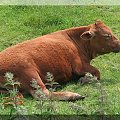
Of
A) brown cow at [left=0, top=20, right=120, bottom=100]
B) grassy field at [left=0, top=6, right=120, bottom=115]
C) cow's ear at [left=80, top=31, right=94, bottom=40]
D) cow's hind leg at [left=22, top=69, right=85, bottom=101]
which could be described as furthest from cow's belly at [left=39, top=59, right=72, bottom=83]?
cow's ear at [left=80, top=31, right=94, bottom=40]

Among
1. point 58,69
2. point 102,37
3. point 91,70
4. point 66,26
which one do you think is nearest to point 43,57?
point 58,69

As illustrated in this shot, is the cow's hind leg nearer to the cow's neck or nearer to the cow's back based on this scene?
the cow's back

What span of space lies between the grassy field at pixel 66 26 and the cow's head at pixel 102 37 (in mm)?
388

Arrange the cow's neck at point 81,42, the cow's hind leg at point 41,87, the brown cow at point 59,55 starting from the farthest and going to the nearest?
the cow's neck at point 81,42
the brown cow at point 59,55
the cow's hind leg at point 41,87

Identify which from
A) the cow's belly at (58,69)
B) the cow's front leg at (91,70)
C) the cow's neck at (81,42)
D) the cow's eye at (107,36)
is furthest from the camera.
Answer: the cow's neck at (81,42)

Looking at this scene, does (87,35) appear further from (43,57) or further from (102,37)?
(43,57)

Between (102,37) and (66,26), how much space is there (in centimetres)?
337

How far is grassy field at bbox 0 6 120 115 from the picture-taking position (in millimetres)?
6785

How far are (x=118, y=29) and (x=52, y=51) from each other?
13.2 ft

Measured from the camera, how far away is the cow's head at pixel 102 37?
818cm

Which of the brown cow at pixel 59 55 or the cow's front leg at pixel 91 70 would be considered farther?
the cow's front leg at pixel 91 70

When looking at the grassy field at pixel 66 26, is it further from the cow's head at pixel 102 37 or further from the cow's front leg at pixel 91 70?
the cow's head at pixel 102 37

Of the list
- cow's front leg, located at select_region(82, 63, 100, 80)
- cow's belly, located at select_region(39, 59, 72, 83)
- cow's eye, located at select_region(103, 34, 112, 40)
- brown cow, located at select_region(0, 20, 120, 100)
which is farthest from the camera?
cow's eye, located at select_region(103, 34, 112, 40)

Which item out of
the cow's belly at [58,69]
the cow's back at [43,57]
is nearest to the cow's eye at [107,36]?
the cow's back at [43,57]
